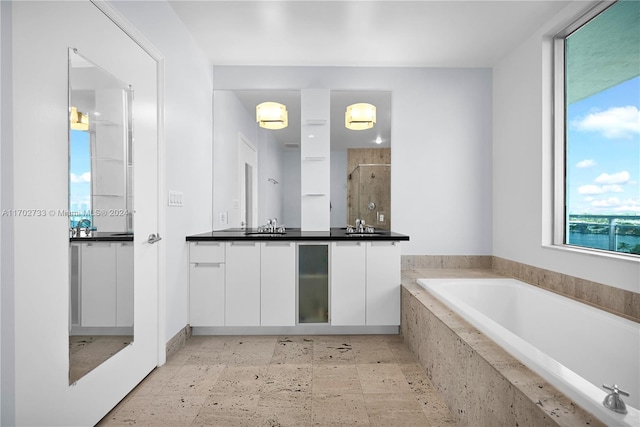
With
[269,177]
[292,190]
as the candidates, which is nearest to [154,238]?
[269,177]

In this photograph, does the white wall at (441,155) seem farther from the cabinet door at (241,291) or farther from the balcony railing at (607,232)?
the cabinet door at (241,291)

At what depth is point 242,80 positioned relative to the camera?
340 centimetres

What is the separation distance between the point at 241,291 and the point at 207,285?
0.91ft

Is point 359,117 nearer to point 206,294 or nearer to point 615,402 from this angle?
point 206,294

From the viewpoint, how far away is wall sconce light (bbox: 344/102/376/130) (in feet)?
11.0

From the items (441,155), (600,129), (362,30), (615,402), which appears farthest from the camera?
(441,155)

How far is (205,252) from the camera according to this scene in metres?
2.87

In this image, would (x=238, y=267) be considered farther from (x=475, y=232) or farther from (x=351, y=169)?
(x=475, y=232)

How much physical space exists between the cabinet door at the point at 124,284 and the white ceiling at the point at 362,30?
170cm

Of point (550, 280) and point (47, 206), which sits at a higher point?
point (47, 206)

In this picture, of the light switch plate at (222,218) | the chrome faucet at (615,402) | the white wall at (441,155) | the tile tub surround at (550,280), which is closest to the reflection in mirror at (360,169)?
the white wall at (441,155)

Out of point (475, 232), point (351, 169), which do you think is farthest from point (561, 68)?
point (351, 169)

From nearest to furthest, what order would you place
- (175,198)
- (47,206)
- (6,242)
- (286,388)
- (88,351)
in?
(6,242) < (47,206) < (88,351) < (286,388) < (175,198)

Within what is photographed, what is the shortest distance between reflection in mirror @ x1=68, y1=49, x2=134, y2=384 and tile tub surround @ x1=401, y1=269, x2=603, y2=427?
1.70 m
